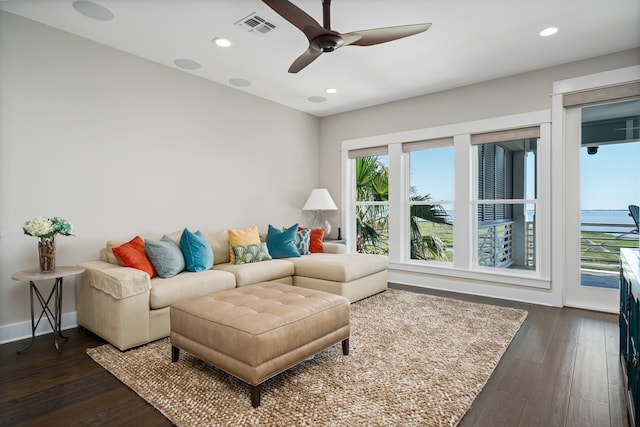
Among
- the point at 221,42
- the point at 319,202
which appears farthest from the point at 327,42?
the point at 319,202

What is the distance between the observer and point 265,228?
505 cm

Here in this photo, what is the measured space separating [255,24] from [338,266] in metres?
2.50

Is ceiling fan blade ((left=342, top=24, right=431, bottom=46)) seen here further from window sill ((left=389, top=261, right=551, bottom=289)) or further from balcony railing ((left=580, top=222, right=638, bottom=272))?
window sill ((left=389, top=261, right=551, bottom=289))

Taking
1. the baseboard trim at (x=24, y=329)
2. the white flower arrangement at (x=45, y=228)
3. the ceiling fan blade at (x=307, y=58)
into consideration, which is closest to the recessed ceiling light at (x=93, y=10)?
the ceiling fan blade at (x=307, y=58)

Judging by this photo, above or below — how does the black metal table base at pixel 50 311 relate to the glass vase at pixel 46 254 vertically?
below

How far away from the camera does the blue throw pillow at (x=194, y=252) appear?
340 centimetres

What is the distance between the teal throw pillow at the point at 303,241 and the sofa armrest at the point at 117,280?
212cm

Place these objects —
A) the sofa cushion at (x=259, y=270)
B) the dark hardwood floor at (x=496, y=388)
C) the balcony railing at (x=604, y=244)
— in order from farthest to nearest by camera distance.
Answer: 1. the balcony railing at (x=604, y=244)
2. the sofa cushion at (x=259, y=270)
3. the dark hardwood floor at (x=496, y=388)

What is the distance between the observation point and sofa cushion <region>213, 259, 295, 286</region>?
3.50 meters

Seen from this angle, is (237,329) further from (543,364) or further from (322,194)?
(322,194)

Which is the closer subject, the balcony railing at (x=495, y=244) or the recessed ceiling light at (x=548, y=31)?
the recessed ceiling light at (x=548, y=31)

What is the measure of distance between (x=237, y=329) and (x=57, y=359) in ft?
5.27

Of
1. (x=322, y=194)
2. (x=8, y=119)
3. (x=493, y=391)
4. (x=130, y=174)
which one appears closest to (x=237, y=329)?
(x=493, y=391)

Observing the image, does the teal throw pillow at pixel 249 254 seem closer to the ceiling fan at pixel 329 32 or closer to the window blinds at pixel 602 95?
the ceiling fan at pixel 329 32
